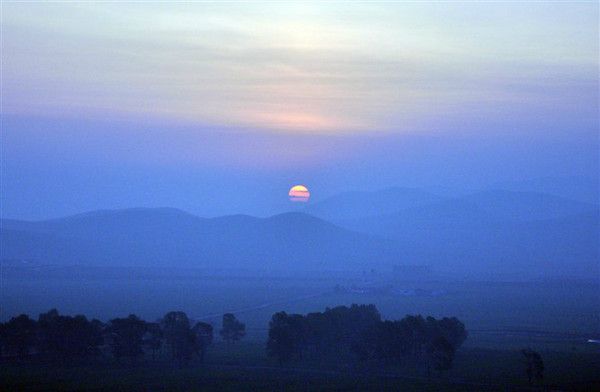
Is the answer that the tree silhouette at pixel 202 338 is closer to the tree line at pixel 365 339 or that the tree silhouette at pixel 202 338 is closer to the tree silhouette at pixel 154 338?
the tree silhouette at pixel 154 338

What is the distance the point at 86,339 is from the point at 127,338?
77.7 inches

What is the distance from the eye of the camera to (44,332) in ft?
154

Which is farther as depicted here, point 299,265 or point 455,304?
point 299,265

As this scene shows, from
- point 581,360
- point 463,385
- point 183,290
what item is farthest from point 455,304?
point 463,385

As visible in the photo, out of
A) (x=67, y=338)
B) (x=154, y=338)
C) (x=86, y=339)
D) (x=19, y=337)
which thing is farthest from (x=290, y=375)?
(x=19, y=337)

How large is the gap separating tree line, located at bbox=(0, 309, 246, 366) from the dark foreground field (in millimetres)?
1169

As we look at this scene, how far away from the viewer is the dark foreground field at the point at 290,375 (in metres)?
39.0

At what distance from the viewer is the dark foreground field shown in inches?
1534

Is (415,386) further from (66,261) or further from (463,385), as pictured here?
(66,261)

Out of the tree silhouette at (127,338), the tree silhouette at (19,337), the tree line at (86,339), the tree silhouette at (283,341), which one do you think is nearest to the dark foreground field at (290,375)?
the tree silhouette at (283,341)

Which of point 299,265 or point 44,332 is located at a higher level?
point 299,265

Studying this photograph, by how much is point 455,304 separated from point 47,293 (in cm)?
3757

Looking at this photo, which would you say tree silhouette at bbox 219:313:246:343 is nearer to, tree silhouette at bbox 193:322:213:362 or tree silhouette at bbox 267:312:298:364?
tree silhouette at bbox 193:322:213:362

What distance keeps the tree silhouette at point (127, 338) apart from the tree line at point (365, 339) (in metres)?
6.32
